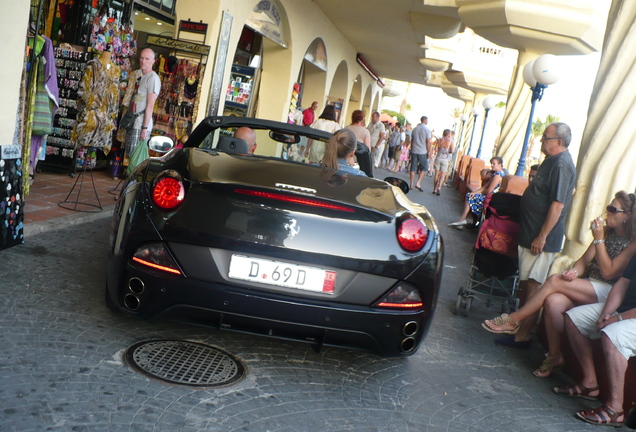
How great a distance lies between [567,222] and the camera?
5.68 m

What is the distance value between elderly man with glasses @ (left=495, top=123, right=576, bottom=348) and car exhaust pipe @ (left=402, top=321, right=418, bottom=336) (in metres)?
1.81

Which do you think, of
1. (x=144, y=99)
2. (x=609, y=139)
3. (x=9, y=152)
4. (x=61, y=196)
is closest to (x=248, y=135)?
(x=9, y=152)

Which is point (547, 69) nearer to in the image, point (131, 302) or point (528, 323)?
point (528, 323)

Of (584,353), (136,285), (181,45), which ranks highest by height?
(181,45)

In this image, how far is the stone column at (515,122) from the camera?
639 inches

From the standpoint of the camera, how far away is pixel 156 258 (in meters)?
3.19

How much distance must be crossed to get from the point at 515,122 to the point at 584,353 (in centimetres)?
1300

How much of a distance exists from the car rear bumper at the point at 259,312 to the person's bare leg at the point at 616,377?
1.26 meters

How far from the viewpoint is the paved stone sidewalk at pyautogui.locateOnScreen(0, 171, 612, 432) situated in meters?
2.68

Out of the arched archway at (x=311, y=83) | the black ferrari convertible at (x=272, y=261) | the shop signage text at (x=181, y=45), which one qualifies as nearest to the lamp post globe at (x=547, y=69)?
the shop signage text at (x=181, y=45)

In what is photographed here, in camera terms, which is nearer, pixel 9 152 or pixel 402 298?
pixel 402 298

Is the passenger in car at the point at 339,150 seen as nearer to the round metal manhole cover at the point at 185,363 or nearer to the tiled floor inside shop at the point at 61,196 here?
the round metal manhole cover at the point at 185,363

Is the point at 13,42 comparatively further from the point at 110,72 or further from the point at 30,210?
the point at 110,72

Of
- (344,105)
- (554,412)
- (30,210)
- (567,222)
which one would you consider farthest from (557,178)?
(344,105)
